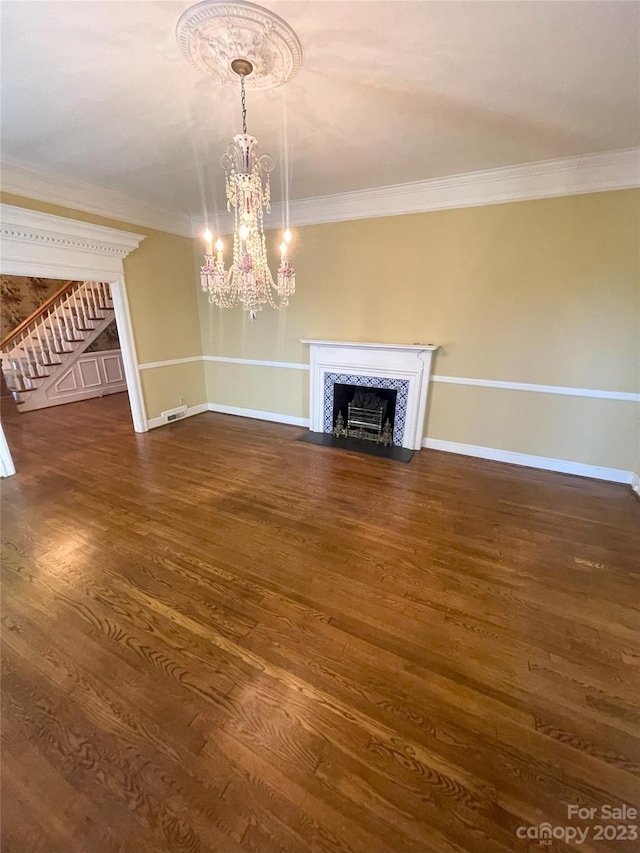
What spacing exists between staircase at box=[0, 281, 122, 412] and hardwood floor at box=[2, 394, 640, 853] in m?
3.61

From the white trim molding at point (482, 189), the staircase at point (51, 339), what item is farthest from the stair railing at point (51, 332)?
the white trim molding at point (482, 189)

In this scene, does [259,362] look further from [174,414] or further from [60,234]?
[60,234]

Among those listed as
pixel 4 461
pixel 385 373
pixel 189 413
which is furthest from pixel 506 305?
pixel 4 461

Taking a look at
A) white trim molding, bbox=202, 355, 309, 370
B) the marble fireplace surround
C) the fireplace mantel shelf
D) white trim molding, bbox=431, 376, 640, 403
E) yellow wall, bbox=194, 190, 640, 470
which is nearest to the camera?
yellow wall, bbox=194, 190, 640, 470

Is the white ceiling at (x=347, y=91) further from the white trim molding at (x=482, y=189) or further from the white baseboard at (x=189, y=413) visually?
the white baseboard at (x=189, y=413)

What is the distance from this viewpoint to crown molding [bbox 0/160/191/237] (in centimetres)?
295

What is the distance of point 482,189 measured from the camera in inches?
122

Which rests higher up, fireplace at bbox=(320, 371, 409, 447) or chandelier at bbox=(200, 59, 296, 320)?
chandelier at bbox=(200, 59, 296, 320)

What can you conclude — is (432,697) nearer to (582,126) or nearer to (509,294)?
(509,294)

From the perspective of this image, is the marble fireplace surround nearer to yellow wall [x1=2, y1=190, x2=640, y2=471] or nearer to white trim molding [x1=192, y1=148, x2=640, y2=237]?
yellow wall [x1=2, y1=190, x2=640, y2=471]

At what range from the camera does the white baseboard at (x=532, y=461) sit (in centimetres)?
318

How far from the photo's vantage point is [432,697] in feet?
4.61

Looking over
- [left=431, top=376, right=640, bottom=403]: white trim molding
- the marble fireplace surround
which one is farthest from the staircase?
[left=431, top=376, right=640, bottom=403]: white trim molding

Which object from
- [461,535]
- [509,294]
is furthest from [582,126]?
[461,535]
